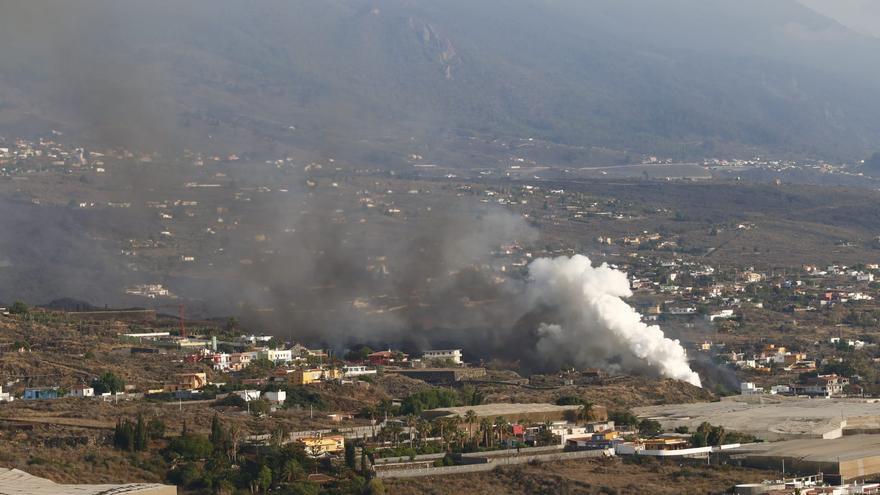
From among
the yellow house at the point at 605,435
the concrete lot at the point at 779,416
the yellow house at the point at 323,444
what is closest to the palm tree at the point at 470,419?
the yellow house at the point at 605,435

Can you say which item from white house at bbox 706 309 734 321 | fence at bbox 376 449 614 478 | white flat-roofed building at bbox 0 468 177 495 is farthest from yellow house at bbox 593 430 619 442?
white house at bbox 706 309 734 321

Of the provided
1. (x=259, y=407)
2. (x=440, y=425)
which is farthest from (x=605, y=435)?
(x=259, y=407)

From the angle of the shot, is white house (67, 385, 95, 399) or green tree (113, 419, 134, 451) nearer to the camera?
green tree (113, 419, 134, 451)

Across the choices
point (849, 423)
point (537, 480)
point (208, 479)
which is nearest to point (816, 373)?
point (849, 423)

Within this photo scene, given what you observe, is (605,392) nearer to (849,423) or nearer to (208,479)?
(849,423)

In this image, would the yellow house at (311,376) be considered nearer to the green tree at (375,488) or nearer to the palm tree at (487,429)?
the palm tree at (487,429)

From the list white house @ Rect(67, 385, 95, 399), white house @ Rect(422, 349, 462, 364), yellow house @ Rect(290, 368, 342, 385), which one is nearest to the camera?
white house @ Rect(67, 385, 95, 399)

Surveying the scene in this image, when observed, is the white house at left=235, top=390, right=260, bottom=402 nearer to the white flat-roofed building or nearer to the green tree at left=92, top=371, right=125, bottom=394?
the green tree at left=92, top=371, right=125, bottom=394

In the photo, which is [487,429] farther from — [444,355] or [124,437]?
[444,355]
